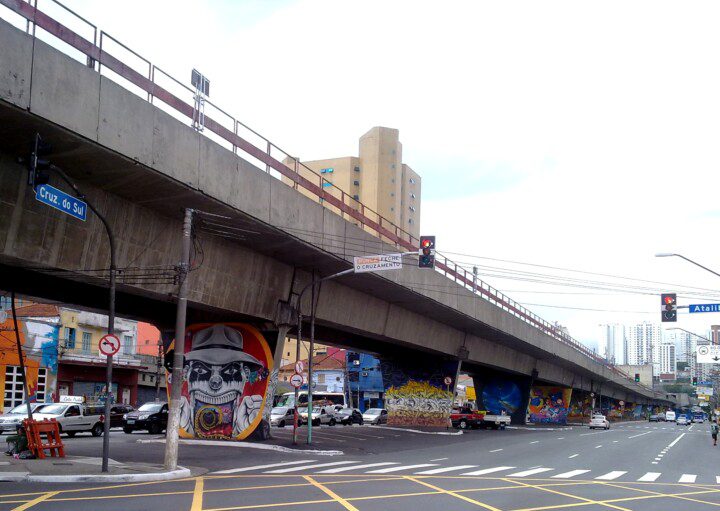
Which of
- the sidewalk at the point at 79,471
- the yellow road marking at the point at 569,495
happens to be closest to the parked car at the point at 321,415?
the sidewalk at the point at 79,471

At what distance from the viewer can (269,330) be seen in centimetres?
2972

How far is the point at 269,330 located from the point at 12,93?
17.6 meters

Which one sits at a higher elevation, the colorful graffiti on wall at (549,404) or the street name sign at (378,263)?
the street name sign at (378,263)

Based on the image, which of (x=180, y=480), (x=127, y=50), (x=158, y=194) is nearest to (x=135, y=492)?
(x=180, y=480)

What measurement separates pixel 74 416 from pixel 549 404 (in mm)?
64472

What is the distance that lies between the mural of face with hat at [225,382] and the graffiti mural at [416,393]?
72.8 ft

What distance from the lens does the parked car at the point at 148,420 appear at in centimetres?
3734

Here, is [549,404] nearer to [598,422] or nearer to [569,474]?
[598,422]

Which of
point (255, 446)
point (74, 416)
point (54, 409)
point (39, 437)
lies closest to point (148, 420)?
point (74, 416)

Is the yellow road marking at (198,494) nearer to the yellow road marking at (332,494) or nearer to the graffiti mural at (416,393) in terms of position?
the yellow road marking at (332,494)

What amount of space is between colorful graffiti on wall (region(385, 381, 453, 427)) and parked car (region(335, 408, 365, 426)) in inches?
199

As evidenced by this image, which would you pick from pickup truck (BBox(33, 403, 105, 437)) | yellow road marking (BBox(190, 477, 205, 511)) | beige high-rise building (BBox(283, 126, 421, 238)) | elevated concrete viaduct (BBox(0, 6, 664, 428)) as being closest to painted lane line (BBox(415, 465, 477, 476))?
yellow road marking (BBox(190, 477, 205, 511))

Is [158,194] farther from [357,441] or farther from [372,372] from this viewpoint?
[372,372]

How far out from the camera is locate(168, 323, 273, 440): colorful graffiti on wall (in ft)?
98.1
